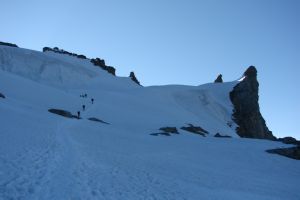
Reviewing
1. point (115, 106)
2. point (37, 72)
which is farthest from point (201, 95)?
point (37, 72)

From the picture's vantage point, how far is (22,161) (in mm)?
15203

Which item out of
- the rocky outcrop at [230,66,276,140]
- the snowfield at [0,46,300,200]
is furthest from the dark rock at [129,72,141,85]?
the snowfield at [0,46,300,200]

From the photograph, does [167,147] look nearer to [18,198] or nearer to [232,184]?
[232,184]

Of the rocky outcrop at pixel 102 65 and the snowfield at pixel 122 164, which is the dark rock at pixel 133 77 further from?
the snowfield at pixel 122 164

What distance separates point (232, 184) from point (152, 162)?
5.35 meters

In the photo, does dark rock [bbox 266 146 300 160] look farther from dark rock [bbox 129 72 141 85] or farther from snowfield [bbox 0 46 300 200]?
dark rock [bbox 129 72 141 85]

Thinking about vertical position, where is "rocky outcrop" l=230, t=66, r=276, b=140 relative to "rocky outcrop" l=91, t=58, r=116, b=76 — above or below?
below

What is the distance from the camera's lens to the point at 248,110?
86125 millimetres

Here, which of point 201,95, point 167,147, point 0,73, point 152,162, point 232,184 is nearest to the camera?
point 232,184

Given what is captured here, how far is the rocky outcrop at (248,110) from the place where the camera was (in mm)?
83125

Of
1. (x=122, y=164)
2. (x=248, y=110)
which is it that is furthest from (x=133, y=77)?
(x=122, y=164)

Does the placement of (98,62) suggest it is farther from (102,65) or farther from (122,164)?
(122,164)

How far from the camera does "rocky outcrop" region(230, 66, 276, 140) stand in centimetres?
8312

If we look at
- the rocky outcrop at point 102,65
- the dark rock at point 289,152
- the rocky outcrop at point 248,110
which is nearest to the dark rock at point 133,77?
the rocky outcrop at point 102,65
